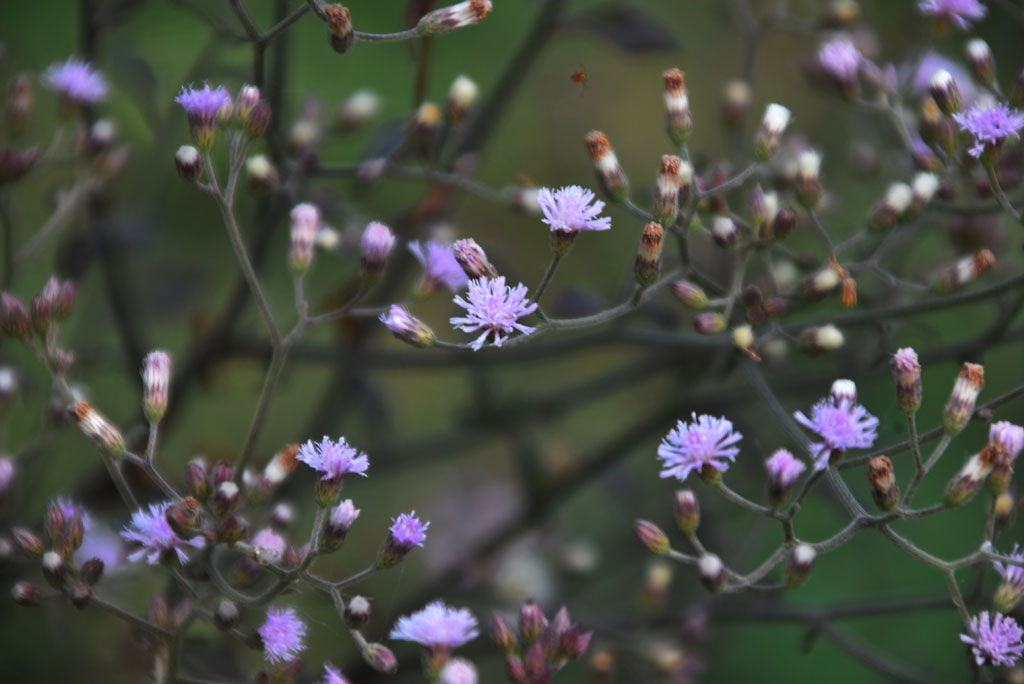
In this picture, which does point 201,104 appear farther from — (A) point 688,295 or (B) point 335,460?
(A) point 688,295

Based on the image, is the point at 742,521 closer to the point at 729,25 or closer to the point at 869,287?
the point at 869,287

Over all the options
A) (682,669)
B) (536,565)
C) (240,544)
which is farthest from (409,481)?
(240,544)

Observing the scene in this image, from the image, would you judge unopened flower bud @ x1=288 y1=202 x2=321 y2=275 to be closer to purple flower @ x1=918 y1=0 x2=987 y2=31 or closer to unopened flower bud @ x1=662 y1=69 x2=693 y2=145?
unopened flower bud @ x1=662 y1=69 x2=693 y2=145

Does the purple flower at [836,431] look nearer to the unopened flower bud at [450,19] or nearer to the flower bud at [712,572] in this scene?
the flower bud at [712,572]

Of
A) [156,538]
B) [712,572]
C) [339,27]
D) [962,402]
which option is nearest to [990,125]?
[962,402]

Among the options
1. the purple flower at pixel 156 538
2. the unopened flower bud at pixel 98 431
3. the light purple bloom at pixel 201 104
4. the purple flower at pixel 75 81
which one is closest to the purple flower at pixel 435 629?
the purple flower at pixel 156 538

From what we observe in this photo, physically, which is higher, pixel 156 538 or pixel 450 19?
pixel 450 19

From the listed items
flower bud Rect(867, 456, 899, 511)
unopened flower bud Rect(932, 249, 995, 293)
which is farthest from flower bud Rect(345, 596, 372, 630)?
unopened flower bud Rect(932, 249, 995, 293)
